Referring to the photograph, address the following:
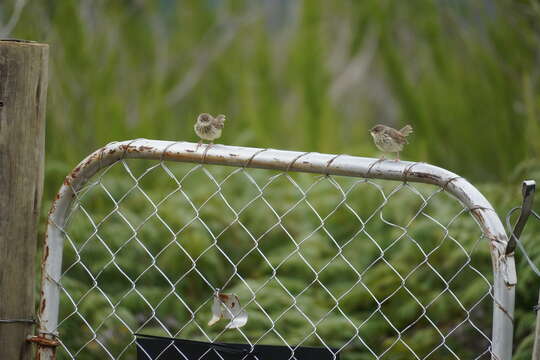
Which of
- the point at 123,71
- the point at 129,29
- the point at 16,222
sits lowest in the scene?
the point at 16,222

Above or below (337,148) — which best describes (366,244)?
below

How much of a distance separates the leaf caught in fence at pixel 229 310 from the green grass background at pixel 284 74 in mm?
2329

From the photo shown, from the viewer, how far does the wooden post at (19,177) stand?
5.49 feet

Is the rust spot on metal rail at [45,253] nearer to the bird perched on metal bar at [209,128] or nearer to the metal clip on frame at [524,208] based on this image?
the bird perched on metal bar at [209,128]

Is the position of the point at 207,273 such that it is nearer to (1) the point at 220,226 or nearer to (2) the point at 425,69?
(1) the point at 220,226

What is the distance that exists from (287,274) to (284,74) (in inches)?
89.4

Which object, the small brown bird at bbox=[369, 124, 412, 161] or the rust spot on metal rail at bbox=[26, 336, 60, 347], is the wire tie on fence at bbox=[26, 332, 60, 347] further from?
the small brown bird at bbox=[369, 124, 412, 161]

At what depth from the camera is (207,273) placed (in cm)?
356

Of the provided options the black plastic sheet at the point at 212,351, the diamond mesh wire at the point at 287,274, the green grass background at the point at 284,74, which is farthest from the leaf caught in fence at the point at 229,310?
the green grass background at the point at 284,74

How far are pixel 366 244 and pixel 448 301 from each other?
1.96ft

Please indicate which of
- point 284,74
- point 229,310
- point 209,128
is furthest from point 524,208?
point 284,74

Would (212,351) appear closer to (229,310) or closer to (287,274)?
(229,310)

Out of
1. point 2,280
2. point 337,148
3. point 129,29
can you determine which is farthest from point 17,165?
point 129,29

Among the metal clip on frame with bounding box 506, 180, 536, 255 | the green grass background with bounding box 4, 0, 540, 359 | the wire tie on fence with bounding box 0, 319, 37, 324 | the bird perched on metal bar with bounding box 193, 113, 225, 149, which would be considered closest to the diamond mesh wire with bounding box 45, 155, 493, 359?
the green grass background with bounding box 4, 0, 540, 359
